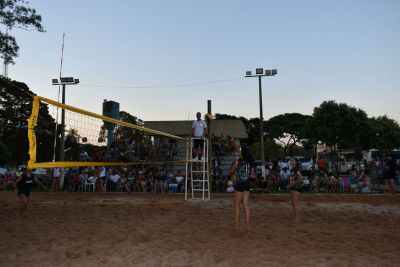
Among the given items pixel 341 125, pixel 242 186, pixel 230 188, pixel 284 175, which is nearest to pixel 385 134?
pixel 341 125

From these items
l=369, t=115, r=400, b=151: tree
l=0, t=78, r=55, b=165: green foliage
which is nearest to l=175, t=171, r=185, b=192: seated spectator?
l=0, t=78, r=55, b=165: green foliage

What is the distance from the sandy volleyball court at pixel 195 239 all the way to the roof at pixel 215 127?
57.5 feet

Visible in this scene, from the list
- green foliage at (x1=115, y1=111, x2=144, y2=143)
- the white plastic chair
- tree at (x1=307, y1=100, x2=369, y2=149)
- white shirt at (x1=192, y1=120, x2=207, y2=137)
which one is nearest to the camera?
white shirt at (x1=192, y1=120, x2=207, y2=137)

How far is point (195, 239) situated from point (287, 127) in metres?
49.0

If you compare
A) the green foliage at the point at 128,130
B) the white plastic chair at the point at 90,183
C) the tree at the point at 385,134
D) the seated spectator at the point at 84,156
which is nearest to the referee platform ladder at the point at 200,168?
the seated spectator at the point at 84,156

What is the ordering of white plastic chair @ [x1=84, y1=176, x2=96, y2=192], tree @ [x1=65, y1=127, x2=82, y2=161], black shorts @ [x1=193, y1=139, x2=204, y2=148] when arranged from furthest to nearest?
white plastic chair @ [x1=84, y1=176, x2=96, y2=192] → tree @ [x1=65, y1=127, x2=82, y2=161] → black shorts @ [x1=193, y1=139, x2=204, y2=148]

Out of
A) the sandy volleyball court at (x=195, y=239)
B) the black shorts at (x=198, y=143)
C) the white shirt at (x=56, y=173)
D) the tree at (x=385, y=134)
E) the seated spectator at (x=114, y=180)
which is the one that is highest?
the tree at (x=385, y=134)

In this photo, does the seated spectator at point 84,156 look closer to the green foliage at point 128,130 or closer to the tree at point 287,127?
the green foliage at point 128,130

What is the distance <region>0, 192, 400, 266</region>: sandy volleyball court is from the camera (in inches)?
202

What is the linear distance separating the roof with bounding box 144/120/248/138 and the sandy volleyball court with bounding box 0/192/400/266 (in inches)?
690

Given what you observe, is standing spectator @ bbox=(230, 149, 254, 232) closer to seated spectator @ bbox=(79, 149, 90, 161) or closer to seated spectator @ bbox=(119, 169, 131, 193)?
seated spectator @ bbox=(79, 149, 90, 161)

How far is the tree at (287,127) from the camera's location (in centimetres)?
5366

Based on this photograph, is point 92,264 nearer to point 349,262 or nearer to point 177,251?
point 177,251

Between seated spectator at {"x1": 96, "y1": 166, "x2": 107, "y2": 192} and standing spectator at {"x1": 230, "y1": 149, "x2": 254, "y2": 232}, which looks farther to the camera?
seated spectator at {"x1": 96, "y1": 166, "x2": 107, "y2": 192}
